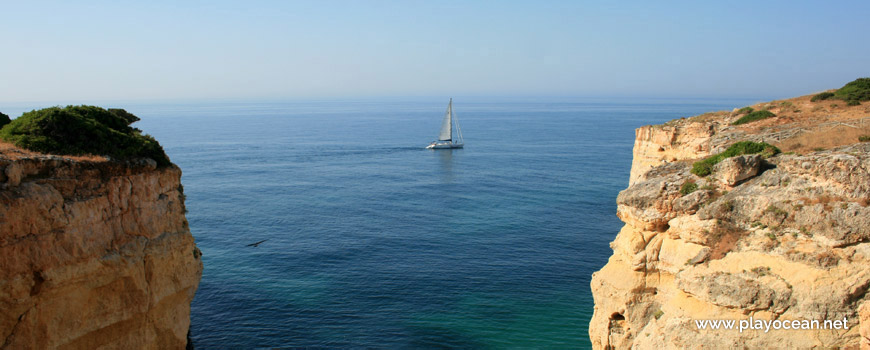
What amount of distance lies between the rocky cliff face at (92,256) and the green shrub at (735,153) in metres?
23.0

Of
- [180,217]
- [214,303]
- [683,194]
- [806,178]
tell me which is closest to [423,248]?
[214,303]

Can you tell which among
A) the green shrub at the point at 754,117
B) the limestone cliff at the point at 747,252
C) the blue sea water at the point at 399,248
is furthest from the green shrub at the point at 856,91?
the blue sea water at the point at 399,248

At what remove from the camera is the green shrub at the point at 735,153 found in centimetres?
2066

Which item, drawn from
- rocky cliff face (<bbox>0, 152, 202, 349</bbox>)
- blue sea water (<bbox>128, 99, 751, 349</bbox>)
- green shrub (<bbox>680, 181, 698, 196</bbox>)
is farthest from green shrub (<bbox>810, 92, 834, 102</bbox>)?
rocky cliff face (<bbox>0, 152, 202, 349</bbox>)

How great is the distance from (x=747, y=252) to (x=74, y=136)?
2711 cm

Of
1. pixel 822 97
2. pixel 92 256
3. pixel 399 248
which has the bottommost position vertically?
pixel 399 248

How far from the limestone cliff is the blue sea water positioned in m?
12.4

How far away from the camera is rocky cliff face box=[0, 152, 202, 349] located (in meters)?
18.1

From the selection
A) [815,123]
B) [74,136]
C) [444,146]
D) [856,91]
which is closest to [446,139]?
[444,146]

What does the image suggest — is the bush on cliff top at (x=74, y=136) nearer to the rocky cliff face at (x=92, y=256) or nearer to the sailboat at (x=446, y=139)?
the rocky cliff face at (x=92, y=256)

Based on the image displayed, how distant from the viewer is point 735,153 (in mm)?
22469

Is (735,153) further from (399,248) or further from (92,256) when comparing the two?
(399,248)

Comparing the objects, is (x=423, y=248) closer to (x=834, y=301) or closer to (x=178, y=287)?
(x=178, y=287)

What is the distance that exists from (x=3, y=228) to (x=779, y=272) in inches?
983
